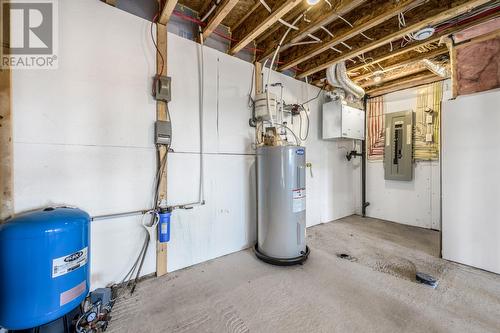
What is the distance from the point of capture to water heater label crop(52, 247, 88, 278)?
1185 mm

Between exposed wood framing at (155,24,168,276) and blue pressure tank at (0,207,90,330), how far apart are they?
2.55 ft

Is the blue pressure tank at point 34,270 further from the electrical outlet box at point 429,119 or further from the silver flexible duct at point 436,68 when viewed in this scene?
the electrical outlet box at point 429,119

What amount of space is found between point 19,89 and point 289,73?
9.89ft

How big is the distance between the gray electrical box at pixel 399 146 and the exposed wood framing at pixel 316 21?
8.03 feet

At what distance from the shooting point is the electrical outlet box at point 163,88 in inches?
75.1

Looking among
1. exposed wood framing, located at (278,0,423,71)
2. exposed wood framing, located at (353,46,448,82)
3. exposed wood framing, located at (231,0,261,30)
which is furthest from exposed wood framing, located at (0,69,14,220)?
exposed wood framing, located at (353,46,448,82)

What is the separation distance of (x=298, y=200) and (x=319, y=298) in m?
0.90

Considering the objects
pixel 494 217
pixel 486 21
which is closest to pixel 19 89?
pixel 486 21

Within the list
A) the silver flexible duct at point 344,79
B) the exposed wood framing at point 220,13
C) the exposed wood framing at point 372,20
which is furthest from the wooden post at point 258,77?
the silver flexible duct at point 344,79

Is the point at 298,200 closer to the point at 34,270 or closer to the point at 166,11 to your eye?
the point at 34,270

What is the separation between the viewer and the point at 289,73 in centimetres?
328

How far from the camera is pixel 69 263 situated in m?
1.24

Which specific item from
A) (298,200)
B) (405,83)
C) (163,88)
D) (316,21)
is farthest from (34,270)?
(405,83)

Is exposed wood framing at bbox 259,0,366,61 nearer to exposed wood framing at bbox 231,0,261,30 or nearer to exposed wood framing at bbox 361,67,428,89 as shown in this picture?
exposed wood framing at bbox 231,0,261,30
